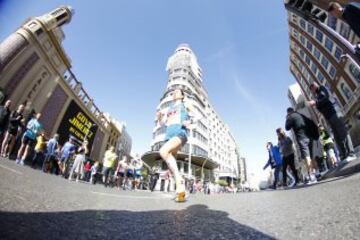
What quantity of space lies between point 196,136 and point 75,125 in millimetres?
27244

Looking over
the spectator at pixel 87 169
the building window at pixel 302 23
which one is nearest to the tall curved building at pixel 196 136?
the spectator at pixel 87 169

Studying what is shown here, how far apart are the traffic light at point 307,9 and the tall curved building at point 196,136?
25.4 metres

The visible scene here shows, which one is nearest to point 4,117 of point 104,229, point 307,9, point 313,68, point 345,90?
point 104,229

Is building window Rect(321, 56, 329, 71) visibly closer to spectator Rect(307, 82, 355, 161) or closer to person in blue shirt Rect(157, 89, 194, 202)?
spectator Rect(307, 82, 355, 161)

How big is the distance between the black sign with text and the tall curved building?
11186 millimetres

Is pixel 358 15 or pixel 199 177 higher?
pixel 199 177

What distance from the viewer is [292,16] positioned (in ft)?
109

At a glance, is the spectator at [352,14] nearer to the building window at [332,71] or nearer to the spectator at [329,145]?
the spectator at [329,145]

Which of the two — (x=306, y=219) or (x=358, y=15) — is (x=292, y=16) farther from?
(x=306, y=219)

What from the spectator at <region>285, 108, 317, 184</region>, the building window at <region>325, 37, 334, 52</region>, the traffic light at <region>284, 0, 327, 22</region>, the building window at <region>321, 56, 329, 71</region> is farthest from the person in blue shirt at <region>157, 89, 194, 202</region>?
the building window at <region>321, 56, 329, 71</region>

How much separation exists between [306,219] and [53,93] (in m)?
26.4

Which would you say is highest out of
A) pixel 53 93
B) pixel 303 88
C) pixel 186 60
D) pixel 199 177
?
pixel 186 60

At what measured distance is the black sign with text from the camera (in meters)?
23.3

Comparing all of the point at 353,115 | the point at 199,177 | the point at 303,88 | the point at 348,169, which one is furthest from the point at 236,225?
the point at 199,177
